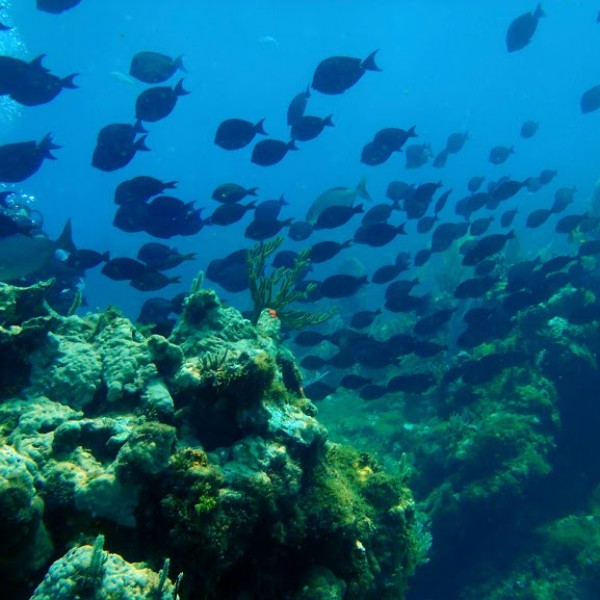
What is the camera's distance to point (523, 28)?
1055 cm

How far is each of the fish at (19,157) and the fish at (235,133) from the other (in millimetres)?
2582

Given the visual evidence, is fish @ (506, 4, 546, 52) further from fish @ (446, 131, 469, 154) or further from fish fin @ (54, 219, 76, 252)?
fish fin @ (54, 219, 76, 252)

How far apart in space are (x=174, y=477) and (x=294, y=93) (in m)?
158

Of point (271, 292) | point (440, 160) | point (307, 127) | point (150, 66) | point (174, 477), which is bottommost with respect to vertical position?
point (174, 477)

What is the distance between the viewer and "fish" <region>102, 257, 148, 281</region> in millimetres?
6676

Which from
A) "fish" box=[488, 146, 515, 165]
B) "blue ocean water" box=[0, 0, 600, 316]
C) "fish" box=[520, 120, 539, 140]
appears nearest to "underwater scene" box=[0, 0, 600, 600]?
"fish" box=[488, 146, 515, 165]

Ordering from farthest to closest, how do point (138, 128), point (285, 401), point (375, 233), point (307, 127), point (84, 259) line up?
1. point (375, 233)
2. point (307, 127)
3. point (84, 259)
4. point (138, 128)
5. point (285, 401)

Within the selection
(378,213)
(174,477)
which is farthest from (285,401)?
(378,213)

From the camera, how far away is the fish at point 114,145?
6.56 metres

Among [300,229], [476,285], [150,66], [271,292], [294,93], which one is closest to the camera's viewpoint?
[271,292]

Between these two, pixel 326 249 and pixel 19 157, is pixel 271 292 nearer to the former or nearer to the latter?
pixel 326 249

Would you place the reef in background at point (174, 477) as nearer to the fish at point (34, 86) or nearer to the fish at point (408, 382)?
the fish at point (34, 86)

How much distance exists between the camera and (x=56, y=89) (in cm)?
685

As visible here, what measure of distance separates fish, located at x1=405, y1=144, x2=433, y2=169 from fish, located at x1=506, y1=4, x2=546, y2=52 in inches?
133
